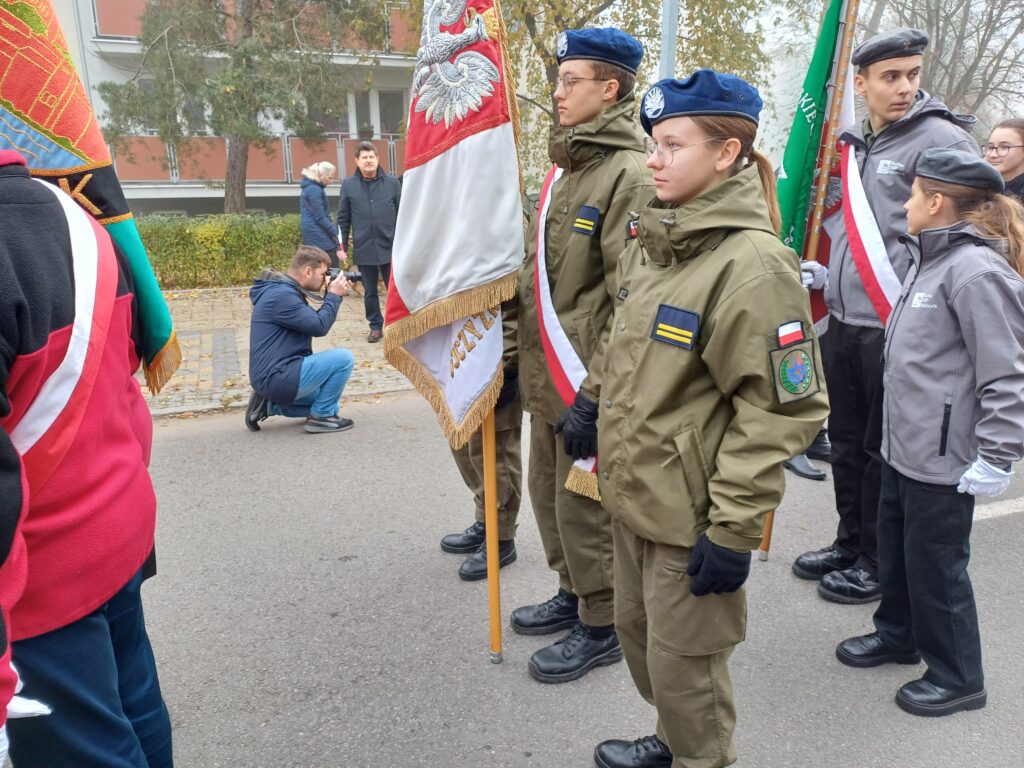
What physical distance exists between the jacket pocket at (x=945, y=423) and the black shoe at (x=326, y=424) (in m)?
4.15

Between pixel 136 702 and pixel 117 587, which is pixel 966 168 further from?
pixel 136 702

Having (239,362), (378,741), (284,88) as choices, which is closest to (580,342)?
(378,741)

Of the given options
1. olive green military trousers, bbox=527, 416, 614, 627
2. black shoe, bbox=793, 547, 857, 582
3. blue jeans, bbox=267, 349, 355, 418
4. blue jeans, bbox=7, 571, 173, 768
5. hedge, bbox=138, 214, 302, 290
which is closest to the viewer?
blue jeans, bbox=7, 571, 173, 768

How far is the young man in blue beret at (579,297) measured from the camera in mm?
2693

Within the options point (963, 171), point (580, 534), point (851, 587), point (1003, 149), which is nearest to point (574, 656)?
point (580, 534)

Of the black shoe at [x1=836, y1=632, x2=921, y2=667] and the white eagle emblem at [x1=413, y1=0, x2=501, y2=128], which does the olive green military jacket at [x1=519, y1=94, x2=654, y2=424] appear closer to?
the white eagle emblem at [x1=413, y1=0, x2=501, y2=128]

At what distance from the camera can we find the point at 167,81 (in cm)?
1312

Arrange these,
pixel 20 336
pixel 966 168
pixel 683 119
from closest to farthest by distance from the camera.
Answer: pixel 20 336
pixel 683 119
pixel 966 168

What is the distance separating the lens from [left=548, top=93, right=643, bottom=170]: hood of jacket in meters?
2.73

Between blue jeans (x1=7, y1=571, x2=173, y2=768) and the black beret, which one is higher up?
the black beret

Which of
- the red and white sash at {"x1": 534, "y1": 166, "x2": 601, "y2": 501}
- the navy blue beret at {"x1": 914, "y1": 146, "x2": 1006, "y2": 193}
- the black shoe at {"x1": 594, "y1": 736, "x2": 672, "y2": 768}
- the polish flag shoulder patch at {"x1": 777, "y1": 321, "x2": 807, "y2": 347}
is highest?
the navy blue beret at {"x1": 914, "y1": 146, "x2": 1006, "y2": 193}

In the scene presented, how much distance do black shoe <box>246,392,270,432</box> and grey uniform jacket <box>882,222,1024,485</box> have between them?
4329 millimetres

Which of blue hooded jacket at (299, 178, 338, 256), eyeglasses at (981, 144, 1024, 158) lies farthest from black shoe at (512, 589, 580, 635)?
blue hooded jacket at (299, 178, 338, 256)

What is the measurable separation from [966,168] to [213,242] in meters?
10.7
